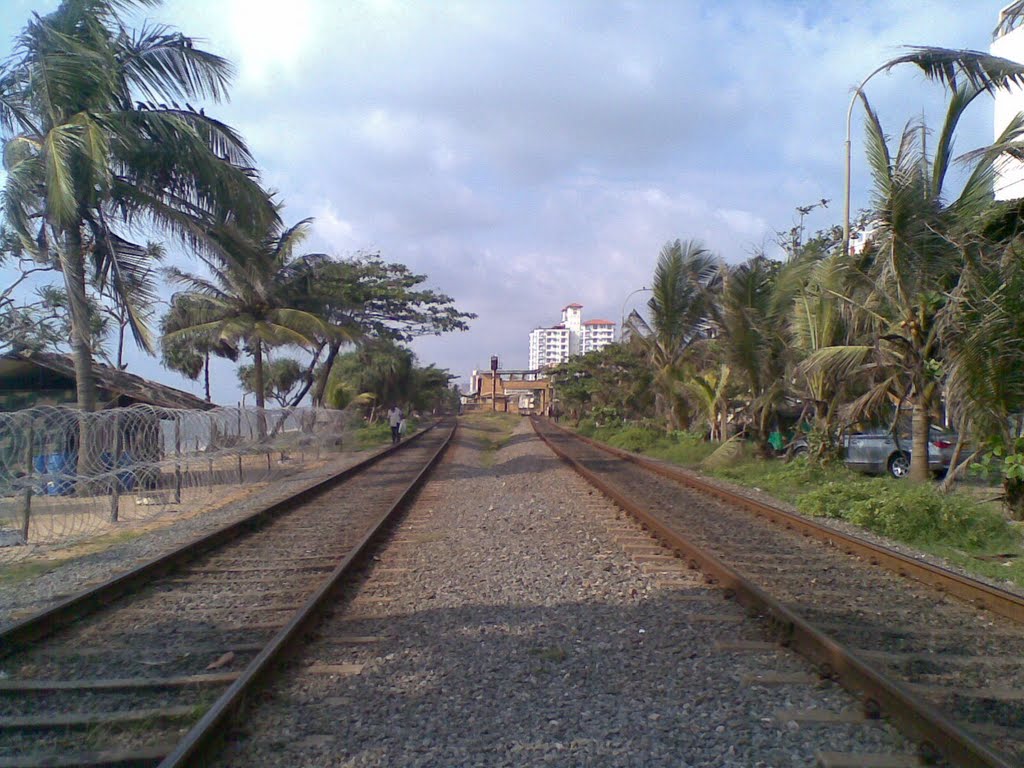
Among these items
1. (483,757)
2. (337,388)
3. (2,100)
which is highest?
(2,100)

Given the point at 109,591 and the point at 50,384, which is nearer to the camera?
the point at 109,591

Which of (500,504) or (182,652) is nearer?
(182,652)

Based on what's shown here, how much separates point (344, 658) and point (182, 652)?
116 centimetres

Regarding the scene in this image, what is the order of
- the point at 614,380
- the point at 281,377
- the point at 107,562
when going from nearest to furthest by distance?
the point at 107,562 → the point at 614,380 → the point at 281,377

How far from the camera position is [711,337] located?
1107 inches

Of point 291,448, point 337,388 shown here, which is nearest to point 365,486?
point 291,448

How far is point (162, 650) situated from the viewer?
18.7ft

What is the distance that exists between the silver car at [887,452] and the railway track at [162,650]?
1287 centimetres

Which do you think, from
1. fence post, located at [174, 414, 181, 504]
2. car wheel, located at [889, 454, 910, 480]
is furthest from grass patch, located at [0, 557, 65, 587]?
car wheel, located at [889, 454, 910, 480]

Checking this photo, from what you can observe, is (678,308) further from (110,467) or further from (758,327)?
(110,467)

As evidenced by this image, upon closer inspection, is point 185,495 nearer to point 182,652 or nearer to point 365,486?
point 365,486

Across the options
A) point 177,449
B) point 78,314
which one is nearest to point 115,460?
point 177,449

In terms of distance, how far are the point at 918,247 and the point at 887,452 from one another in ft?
23.4

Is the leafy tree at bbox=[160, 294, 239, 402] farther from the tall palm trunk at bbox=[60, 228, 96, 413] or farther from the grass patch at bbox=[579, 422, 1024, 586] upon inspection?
the grass patch at bbox=[579, 422, 1024, 586]
